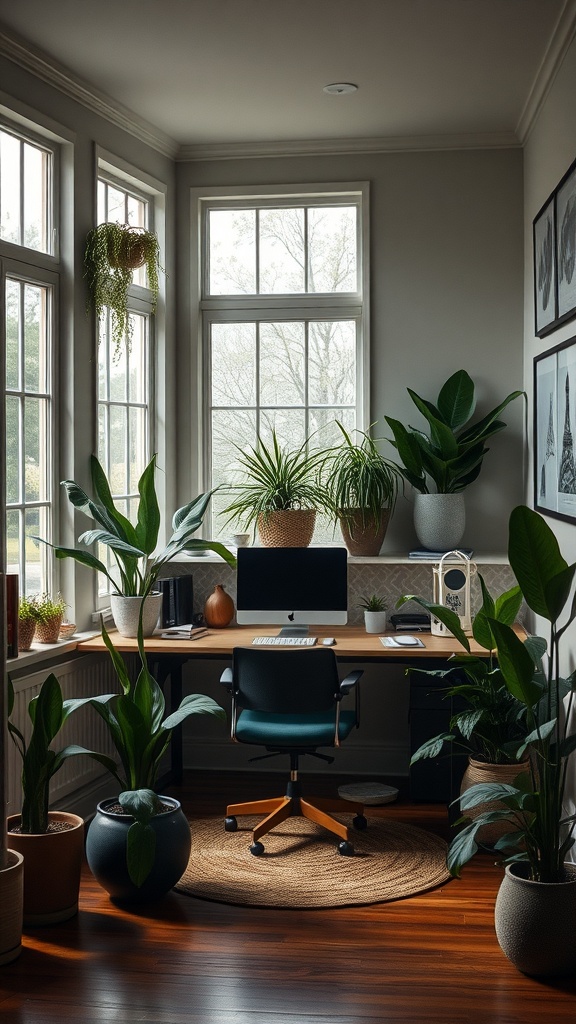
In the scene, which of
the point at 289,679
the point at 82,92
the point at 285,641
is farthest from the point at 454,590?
the point at 82,92

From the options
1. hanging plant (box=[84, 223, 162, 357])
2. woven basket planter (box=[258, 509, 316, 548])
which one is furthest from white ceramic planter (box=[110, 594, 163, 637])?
hanging plant (box=[84, 223, 162, 357])

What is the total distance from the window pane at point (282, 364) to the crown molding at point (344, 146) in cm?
86

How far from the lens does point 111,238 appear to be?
4457mm

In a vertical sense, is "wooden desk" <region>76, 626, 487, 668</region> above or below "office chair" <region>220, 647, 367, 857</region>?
above

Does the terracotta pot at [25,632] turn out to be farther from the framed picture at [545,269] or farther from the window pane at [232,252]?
the framed picture at [545,269]

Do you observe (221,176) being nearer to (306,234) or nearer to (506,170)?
(306,234)

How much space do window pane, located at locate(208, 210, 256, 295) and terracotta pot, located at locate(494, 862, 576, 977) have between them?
3.40 metres

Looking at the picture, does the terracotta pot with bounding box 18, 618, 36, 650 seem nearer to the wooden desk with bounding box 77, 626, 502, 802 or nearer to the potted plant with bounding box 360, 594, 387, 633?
the wooden desk with bounding box 77, 626, 502, 802

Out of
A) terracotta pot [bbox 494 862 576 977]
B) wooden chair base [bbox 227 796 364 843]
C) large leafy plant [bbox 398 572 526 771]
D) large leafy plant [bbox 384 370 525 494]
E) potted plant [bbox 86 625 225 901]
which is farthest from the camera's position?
large leafy plant [bbox 384 370 525 494]

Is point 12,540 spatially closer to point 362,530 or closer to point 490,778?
point 362,530

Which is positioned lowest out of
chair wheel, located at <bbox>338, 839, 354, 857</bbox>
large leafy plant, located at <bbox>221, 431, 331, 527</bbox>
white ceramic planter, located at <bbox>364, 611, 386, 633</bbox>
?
chair wheel, located at <bbox>338, 839, 354, 857</bbox>

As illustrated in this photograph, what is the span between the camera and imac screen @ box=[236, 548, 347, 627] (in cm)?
468

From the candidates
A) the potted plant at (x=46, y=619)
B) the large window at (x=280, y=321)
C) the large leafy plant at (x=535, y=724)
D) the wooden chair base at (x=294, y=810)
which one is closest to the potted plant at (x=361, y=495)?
the large window at (x=280, y=321)

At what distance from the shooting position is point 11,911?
123 inches
